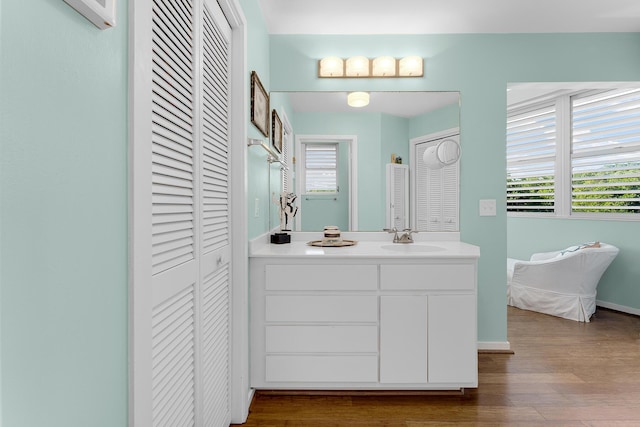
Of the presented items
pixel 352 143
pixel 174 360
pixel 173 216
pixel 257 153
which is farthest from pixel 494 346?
pixel 173 216

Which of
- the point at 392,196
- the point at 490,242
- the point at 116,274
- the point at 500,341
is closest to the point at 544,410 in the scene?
the point at 500,341

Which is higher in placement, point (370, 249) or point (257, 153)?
point (257, 153)

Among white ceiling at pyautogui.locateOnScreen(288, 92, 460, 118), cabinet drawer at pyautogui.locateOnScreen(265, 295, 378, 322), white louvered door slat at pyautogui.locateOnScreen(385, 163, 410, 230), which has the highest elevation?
white ceiling at pyautogui.locateOnScreen(288, 92, 460, 118)

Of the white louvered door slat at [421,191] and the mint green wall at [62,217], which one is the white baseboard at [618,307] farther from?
the mint green wall at [62,217]

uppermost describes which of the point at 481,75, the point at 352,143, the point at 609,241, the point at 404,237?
the point at 481,75

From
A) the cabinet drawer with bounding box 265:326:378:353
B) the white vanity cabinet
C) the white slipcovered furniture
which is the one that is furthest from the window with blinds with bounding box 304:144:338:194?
the white slipcovered furniture

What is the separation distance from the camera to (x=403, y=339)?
2119 mm

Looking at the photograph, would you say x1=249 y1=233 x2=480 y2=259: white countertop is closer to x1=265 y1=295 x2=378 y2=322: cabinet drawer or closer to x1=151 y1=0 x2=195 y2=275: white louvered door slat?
x1=265 y1=295 x2=378 y2=322: cabinet drawer

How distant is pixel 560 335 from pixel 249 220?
2.75 meters

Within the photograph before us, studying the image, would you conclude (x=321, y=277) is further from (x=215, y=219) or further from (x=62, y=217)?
(x=62, y=217)

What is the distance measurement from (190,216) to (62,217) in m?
0.72

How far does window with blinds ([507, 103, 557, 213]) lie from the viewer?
436 centimetres

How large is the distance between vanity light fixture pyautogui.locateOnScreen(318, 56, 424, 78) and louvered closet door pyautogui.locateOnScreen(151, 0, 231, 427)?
3.58 ft

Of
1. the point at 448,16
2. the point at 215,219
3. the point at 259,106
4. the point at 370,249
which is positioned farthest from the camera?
the point at 448,16
